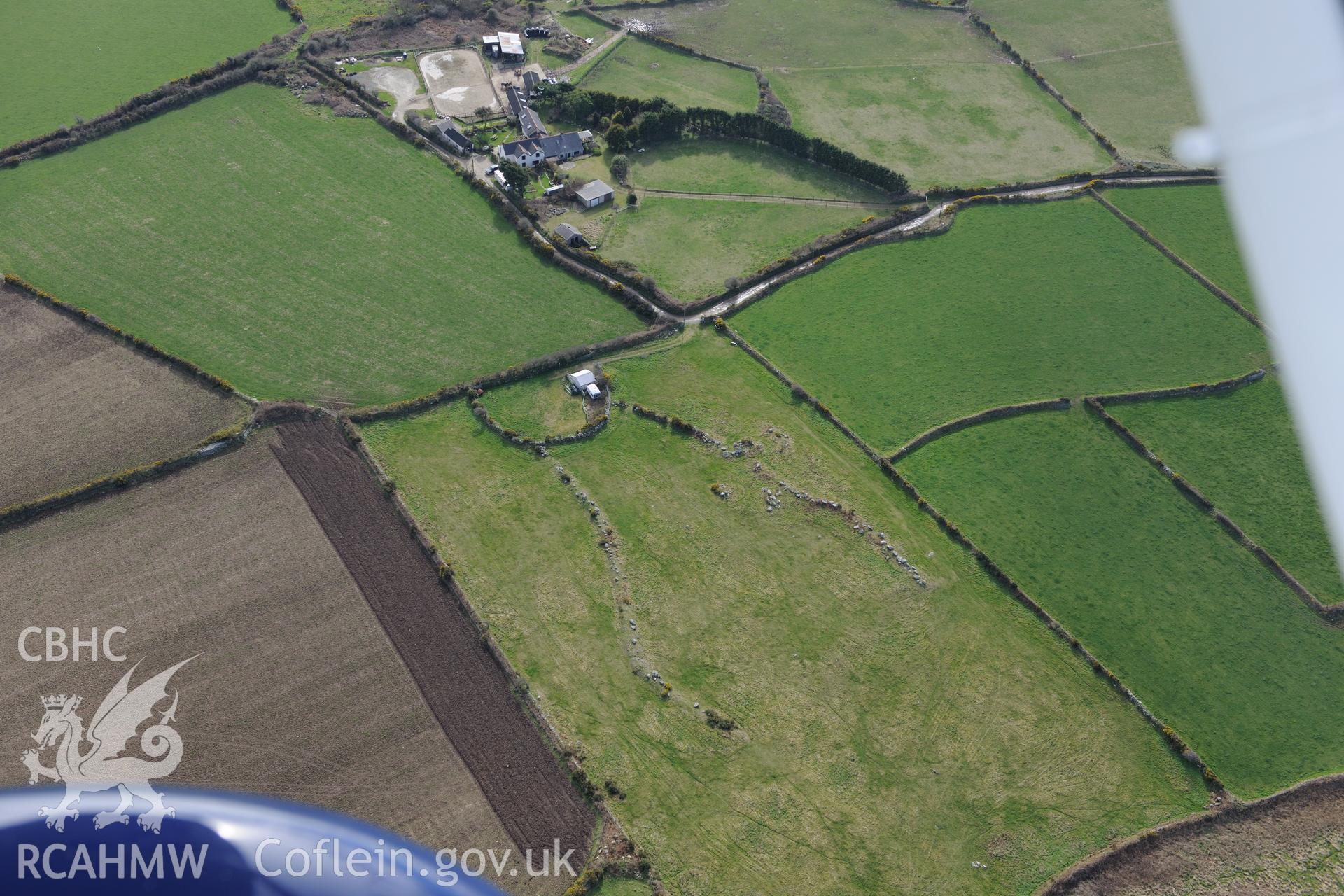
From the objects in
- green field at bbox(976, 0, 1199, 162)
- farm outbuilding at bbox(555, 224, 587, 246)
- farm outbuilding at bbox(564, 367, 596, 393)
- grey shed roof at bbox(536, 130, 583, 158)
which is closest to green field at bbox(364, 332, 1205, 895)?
farm outbuilding at bbox(564, 367, 596, 393)

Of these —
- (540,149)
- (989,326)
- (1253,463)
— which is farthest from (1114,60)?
(540,149)

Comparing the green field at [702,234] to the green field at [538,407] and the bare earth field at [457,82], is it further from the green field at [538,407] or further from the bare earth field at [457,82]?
the bare earth field at [457,82]

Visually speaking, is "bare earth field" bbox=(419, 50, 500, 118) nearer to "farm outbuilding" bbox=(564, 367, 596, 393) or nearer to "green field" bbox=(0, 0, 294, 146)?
"green field" bbox=(0, 0, 294, 146)

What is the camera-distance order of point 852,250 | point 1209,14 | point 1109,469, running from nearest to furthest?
point 1209,14
point 1109,469
point 852,250

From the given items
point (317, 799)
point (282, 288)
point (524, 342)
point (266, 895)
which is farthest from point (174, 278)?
point (266, 895)

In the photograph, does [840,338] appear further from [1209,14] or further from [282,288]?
[1209,14]

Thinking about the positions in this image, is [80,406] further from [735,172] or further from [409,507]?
[735,172]
